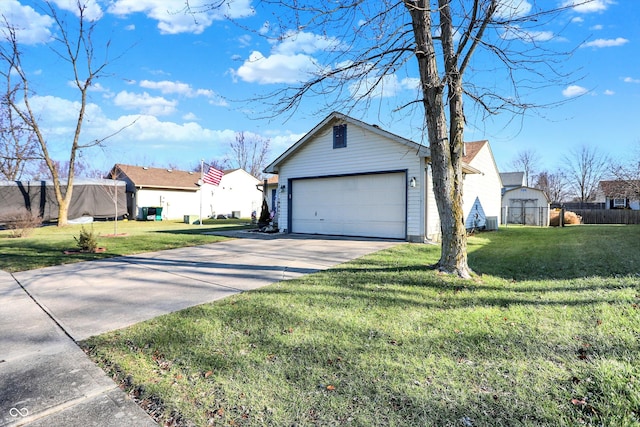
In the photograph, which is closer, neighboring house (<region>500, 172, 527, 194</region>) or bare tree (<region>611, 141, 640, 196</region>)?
bare tree (<region>611, 141, 640, 196</region>)

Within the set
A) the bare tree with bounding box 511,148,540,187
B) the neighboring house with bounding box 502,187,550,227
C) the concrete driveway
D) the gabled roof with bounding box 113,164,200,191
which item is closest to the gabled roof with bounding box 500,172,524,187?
the bare tree with bounding box 511,148,540,187

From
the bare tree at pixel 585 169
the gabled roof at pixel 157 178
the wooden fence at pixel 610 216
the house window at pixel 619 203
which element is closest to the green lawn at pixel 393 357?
the gabled roof at pixel 157 178

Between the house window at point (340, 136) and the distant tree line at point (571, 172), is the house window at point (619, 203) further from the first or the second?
the house window at point (340, 136)

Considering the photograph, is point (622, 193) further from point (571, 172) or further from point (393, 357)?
point (393, 357)

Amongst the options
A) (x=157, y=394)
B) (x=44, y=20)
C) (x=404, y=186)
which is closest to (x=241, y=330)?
(x=157, y=394)

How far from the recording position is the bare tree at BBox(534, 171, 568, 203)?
46.1 meters

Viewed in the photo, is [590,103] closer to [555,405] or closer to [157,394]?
[555,405]

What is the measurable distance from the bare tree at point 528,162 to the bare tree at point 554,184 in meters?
1.54

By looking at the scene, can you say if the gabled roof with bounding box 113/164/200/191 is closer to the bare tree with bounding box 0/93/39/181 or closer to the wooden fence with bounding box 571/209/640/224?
the bare tree with bounding box 0/93/39/181

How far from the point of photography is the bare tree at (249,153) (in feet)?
142

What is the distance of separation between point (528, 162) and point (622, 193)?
84.4ft

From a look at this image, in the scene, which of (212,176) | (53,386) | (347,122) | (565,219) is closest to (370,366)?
(53,386)

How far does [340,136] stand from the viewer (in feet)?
39.8

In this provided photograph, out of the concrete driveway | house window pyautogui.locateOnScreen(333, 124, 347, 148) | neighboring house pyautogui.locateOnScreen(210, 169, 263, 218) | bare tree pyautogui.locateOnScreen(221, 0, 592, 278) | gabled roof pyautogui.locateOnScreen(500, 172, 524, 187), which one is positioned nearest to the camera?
the concrete driveway
